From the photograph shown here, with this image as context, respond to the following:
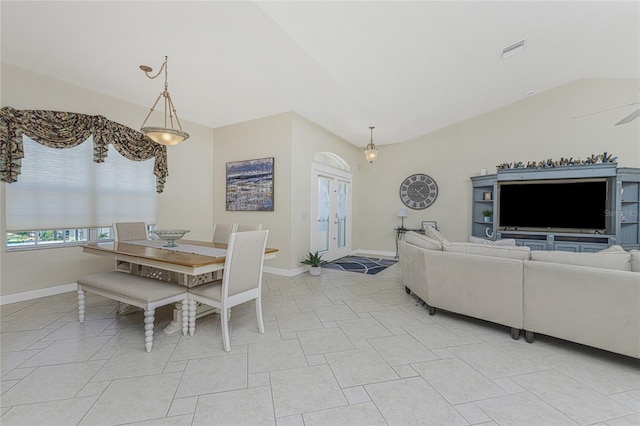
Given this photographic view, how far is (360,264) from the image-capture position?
571 cm

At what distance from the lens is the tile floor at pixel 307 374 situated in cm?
152

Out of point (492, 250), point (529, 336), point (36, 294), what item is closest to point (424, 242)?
point (492, 250)

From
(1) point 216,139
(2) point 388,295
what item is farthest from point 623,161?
(1) point 216,139

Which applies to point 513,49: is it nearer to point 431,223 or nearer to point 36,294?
point 431,223

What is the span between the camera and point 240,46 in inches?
114

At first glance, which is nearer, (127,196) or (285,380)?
(285,380)

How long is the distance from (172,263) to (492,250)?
118 inches

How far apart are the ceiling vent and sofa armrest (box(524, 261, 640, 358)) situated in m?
2.82

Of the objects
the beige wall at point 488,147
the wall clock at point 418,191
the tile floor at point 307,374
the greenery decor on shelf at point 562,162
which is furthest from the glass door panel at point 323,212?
the greenery decor on shelf at point 562,162

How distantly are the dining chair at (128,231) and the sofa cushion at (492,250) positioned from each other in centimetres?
391

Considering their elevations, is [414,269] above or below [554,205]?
below

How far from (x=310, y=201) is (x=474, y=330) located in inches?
133

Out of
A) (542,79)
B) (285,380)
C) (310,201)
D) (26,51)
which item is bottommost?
(285,380)

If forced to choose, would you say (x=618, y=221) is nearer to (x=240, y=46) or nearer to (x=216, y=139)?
(x=240, y=46)
